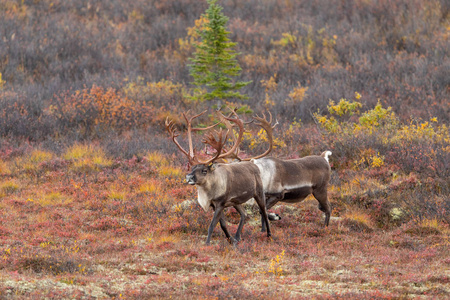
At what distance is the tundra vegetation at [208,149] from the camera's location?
24.0ft

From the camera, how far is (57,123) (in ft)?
Result: 52.4

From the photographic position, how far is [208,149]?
12.9 m

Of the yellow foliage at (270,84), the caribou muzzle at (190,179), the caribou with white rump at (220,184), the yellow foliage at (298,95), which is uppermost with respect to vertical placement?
the caribou muzzle at (190,179)

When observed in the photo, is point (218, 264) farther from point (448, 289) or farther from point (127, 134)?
point (127, 134)

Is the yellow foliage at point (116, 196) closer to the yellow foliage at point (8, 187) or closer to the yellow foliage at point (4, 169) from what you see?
the yellow foliage at point (8, 187)

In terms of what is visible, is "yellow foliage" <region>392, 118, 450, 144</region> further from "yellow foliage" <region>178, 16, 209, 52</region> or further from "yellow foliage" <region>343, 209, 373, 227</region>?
"yellow foliage" <region>178, 16, 209, 52</region>

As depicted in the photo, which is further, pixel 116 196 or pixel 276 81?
pixel 276 81

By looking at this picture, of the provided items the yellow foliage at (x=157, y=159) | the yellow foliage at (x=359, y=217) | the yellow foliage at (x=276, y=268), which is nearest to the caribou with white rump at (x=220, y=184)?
the yellow foliage at (x=276, y=268)

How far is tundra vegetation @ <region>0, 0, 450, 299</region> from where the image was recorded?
7301 mm

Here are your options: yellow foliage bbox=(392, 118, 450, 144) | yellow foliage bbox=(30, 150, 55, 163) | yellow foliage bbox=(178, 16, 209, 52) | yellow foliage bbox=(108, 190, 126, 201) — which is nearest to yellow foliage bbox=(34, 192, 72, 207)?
yellow foliage bbox=(108, 190, 126, 201)

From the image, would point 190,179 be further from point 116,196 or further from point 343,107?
point 343,107

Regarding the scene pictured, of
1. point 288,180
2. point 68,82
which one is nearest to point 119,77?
point 68,82

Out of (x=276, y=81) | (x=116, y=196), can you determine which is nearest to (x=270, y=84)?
(x=276, y=81)

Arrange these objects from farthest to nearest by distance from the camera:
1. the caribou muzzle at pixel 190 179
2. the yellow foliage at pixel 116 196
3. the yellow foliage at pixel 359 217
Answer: the yellow foliage at pixel 116 196 → the yellow foliage at pixel 359 217 → the caribou muzzle at pixel 190 179
